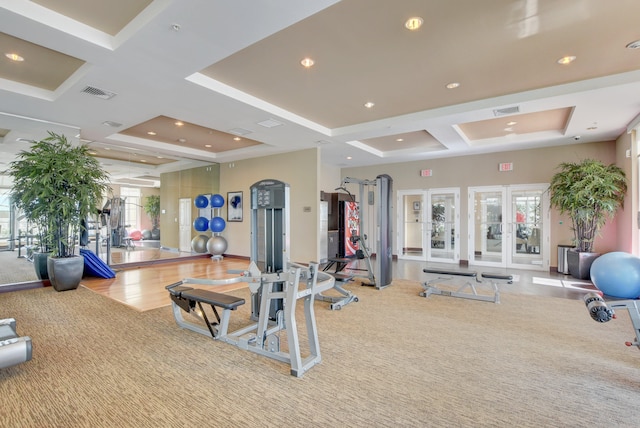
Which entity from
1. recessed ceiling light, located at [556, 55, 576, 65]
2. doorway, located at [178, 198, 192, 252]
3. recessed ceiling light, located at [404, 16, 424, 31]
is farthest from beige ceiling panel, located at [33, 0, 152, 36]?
doorway, located at [178, 198, 192, 252]

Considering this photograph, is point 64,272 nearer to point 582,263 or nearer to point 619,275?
point 619,275

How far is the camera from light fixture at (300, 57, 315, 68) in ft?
11.4

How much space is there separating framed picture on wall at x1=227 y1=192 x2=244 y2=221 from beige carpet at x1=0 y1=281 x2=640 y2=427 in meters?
5.14

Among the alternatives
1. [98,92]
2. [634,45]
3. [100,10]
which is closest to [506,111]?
[634,45]

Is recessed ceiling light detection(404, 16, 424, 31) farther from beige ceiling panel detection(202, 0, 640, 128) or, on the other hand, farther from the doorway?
the doorway

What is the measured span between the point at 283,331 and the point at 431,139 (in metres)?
5.67

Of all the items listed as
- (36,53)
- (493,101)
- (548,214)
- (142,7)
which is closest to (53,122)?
(36,53)

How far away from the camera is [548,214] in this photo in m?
7.11

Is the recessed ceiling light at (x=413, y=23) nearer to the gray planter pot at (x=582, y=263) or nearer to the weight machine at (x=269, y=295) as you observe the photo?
the weight machine at (x=269, y=295)

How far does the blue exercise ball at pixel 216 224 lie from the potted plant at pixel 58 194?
341cm

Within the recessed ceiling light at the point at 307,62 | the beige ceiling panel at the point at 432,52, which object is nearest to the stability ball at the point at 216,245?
the beige ceiling panel at the point at 432,52

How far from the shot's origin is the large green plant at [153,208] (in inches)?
343

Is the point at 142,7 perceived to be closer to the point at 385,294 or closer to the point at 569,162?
the point at 385,294

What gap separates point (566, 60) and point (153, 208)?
950 centimetres
